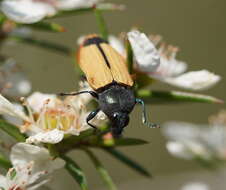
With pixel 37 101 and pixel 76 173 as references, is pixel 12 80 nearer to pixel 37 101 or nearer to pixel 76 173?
pixel 37 101

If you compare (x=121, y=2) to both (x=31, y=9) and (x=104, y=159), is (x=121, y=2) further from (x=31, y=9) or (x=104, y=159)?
(x=31, y=9)

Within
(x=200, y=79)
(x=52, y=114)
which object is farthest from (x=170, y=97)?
(x=52, y=114)

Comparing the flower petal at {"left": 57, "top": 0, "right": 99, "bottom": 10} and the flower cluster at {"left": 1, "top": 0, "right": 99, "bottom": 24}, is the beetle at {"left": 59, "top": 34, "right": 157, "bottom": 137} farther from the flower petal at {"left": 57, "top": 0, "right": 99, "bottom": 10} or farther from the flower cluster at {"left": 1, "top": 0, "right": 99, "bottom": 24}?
the flower petal at {"left": 57, "top": 0, "right": 99, "bottom": 10}

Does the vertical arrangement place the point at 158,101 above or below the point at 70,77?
above

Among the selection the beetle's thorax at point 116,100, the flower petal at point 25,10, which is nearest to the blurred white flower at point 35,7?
the flower petal at point 25,10

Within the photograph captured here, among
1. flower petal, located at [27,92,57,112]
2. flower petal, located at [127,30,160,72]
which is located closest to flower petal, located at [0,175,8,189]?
flower petal, located at [27,92,57,112]

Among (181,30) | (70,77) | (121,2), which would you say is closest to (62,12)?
(70,77)
